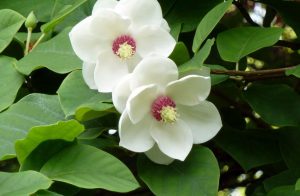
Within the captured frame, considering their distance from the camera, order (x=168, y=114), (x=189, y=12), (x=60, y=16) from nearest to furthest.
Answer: (x=168, y=114), (x=60, y=16), (x=189, y=12)

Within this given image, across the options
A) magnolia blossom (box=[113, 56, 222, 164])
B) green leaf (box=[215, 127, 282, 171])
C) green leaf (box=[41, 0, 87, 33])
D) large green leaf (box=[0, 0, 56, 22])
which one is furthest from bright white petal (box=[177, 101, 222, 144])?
large green leaf (box=[0, 0, 56, 22])

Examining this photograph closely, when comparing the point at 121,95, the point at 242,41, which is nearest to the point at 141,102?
the point at 121,95

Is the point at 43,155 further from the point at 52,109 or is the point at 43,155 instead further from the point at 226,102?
the point at 226,102

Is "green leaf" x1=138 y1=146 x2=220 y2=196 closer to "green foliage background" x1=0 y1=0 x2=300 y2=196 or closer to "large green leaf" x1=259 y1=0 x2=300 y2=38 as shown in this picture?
"green foliage background" x1=0 y1=0 x2=300 y2=196

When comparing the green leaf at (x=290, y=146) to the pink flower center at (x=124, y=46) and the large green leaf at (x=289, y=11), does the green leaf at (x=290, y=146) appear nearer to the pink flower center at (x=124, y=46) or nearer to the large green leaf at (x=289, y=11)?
the large green leaf at (x=289, y=11)

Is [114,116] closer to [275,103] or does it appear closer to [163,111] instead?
[163,111]

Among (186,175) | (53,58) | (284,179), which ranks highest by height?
(53,58)
